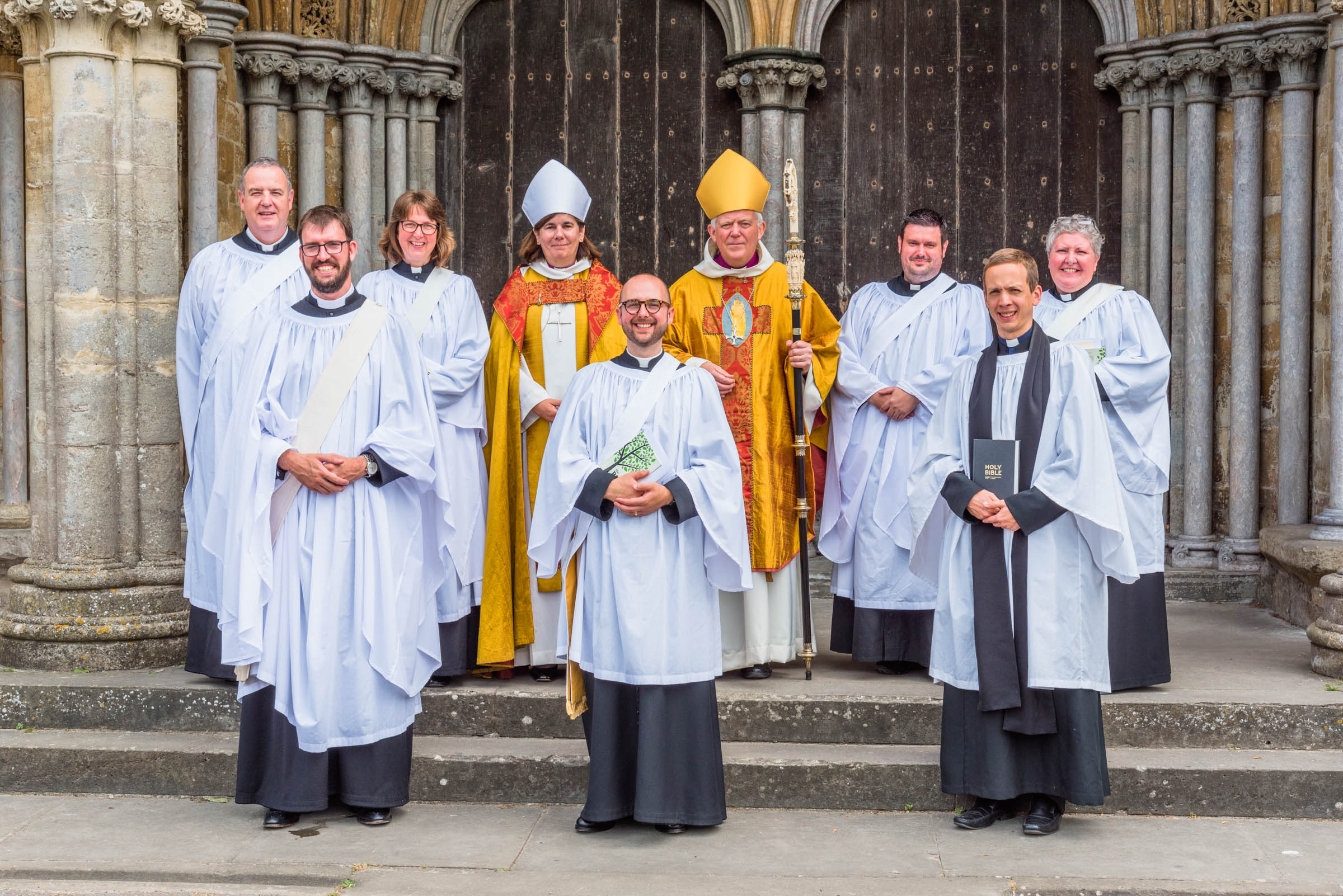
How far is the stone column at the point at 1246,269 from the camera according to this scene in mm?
7219

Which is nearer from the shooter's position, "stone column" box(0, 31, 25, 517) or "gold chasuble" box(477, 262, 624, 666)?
"gold chasuble" box(477, 262, 624, 666)

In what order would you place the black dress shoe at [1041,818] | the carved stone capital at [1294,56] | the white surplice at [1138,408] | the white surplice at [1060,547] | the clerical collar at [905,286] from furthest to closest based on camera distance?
the carved stone capital at [1294,56], the clerical collar at [905,286], the white surplice at [1138,408], the black dress shoe at [1041,818], the white surplice at [1060,547]

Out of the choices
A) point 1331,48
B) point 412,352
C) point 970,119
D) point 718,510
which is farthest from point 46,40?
point 1331,48

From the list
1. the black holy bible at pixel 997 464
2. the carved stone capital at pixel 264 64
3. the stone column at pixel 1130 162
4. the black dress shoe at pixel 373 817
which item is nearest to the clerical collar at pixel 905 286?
the black holy bible at pixel 997 464

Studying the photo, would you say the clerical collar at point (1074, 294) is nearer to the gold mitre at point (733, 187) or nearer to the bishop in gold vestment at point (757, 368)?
the bishop in gold vestment at point (757, 368)

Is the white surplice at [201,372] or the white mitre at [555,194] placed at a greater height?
the white mitre at [555,194]

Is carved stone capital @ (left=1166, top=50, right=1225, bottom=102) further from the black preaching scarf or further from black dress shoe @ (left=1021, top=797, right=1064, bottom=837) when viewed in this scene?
black dress shoe @ (left=1021, top=797, right=1064, bottom=837)

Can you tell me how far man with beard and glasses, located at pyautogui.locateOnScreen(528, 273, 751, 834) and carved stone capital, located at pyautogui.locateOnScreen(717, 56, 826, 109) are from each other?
3.59 metres

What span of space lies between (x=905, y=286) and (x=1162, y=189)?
92.6 inches

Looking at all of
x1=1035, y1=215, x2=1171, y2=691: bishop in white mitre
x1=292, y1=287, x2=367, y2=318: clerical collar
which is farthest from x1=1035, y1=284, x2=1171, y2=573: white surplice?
x1=292, y1=287, x2=367, y2=318: clerical collar

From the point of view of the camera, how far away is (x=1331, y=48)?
6352 millimetres

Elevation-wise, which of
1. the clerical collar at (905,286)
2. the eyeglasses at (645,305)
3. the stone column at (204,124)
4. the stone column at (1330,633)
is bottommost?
the stone column at (1330,633)

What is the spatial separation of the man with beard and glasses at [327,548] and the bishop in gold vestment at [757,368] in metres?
1.33

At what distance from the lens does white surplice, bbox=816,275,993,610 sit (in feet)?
18.9
